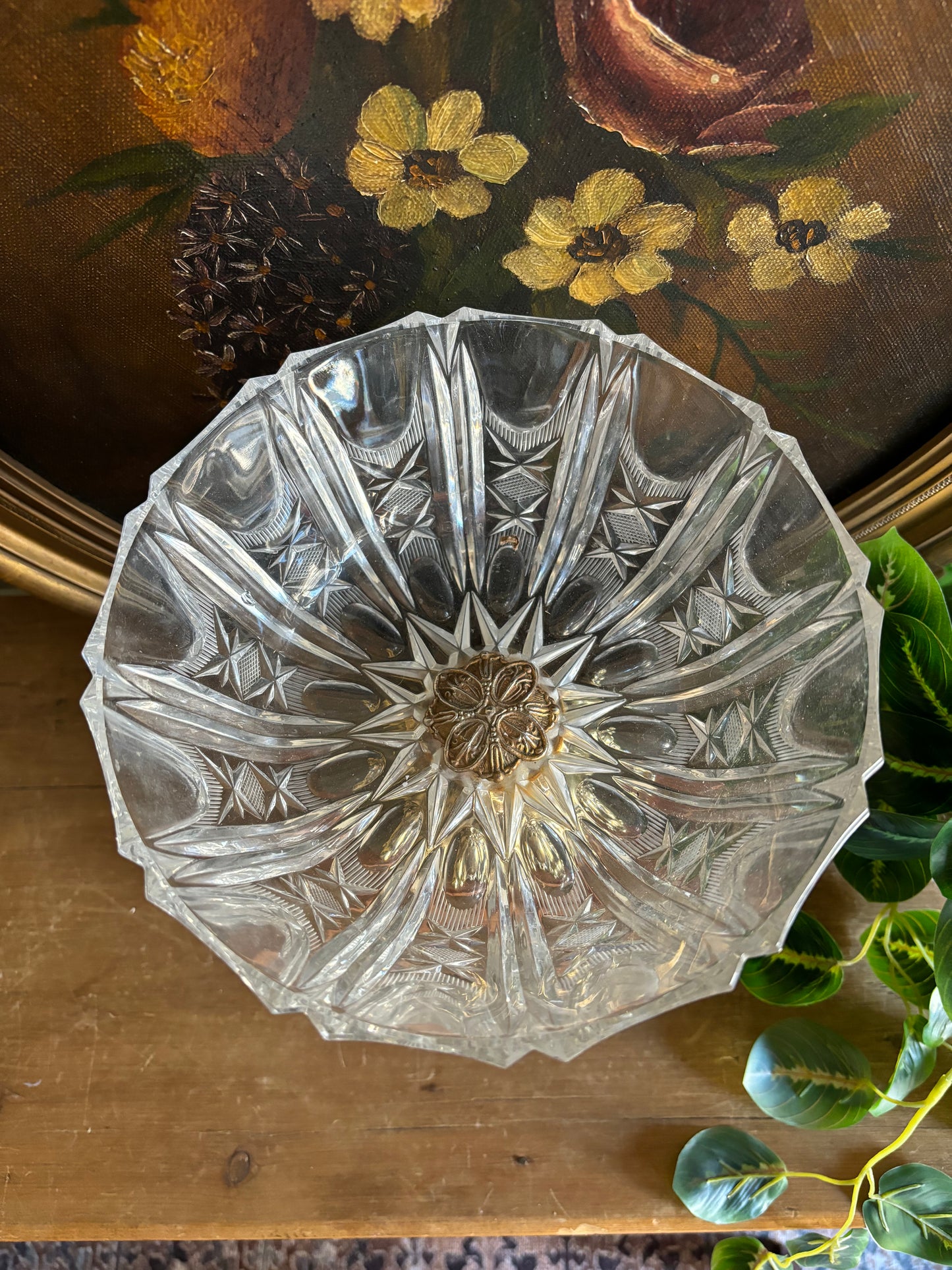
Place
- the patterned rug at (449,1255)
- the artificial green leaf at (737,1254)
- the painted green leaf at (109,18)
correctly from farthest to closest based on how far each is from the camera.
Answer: the patterned rug at (449,1255)
the artificial green leaf at (737,1254)
the painted green leaf at (109,18)

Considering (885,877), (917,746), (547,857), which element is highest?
(917,746)

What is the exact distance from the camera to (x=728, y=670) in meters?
0.69

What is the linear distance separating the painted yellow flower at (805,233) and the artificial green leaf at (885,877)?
1.45 ft

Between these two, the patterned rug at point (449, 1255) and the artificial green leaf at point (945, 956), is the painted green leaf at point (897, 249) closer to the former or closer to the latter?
the artificial green leaf at point (945, 956)

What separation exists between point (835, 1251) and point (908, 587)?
1.88 feet

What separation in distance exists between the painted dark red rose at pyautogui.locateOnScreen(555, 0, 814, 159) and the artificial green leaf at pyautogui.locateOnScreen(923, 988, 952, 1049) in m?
0.64

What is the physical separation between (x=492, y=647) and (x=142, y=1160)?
51 cm

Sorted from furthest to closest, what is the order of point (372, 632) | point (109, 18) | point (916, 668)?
1. point (372, 632)
2. point (916, 668)
3. point (109, 18)

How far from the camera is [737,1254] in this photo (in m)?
0.75

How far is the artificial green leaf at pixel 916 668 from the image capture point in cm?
63

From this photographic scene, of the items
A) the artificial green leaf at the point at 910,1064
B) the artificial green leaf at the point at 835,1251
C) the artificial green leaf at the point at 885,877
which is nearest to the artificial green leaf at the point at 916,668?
the artificial green leaf at the point at 885,877

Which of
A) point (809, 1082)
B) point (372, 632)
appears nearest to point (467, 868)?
point (372, 632)

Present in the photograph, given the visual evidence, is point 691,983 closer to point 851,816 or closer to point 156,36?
point 851,816

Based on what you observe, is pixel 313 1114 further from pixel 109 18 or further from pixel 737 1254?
pixel 109 18
